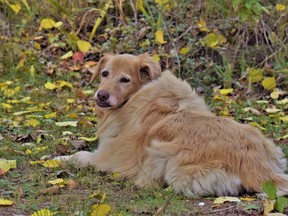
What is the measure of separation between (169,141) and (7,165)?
1.38 m

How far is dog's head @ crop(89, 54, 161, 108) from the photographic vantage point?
18.1ft

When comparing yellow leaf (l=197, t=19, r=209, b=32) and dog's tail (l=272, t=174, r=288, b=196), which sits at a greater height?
yellow leaf (l=197, t=19, r=209, b=32)

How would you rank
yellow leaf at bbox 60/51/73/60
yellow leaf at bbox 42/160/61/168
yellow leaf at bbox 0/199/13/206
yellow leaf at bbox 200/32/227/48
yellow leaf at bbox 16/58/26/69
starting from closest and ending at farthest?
1. yellow leaf at bbox 0/199/13/206
2. yellow leaf at bbox 42/160/61/168
3. yellow leaf at bbox 200/32/227/48
4. yellow leaf at bbox 16/58/26/69
5. yellow leaf at bbox 60/51/73/60

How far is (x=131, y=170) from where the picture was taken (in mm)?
5133

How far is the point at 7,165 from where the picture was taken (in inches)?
208

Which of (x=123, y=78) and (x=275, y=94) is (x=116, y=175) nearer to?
(x=123, y=78)

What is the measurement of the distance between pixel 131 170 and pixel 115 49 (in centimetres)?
444

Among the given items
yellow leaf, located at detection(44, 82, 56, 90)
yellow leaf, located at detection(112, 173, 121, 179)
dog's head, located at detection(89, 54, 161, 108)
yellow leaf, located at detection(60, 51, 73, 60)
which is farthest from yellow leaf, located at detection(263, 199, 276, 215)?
yellow leaf, located at detection(60, 51, 73, 60)

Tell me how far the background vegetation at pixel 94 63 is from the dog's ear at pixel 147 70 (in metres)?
0.93

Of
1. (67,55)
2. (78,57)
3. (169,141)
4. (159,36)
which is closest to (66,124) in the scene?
(169,141)

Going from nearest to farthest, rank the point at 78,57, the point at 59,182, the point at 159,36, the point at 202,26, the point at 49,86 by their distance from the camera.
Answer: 1. the point at 59,182
2. the point at 49,86
3. the point at 159,36
4. the point at 202,26
5. the point at 78,57

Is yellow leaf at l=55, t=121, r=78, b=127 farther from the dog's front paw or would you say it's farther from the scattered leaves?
the scattered leaves

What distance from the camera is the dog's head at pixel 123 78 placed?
5508mm

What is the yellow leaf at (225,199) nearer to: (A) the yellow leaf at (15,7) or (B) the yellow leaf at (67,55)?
(B) the yellow leaf at (67,55)
